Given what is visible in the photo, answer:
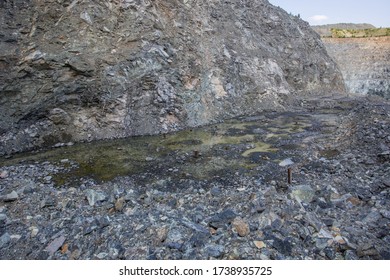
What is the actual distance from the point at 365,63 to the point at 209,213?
122 ft

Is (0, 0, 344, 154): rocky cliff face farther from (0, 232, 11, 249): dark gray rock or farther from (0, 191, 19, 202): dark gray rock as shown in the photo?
(0, 232, 11, 249): dark gray rock

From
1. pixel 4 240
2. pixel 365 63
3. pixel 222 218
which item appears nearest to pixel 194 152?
pixel 222 218

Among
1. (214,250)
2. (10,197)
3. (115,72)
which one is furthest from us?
(115,72)

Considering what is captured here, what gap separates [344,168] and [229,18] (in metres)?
15.7

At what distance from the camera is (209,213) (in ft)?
18.5

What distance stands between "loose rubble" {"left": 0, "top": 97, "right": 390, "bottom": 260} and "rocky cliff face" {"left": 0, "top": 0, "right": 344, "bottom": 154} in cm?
395

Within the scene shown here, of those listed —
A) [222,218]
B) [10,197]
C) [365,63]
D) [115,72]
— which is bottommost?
[222,218]

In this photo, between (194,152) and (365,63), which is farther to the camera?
(365,63)

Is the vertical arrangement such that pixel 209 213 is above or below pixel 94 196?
below

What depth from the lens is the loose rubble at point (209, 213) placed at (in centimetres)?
446

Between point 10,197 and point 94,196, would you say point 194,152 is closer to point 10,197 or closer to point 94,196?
point 94,196

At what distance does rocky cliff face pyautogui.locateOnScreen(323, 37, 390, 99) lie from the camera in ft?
104

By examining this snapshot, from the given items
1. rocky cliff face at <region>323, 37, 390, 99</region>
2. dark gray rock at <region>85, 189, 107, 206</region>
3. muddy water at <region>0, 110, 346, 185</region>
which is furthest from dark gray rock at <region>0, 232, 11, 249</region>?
rocky cliff face at <region>323, 37, 390, 99</region>

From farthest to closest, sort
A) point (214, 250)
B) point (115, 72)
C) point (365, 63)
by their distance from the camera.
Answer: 1. point (365, 63)
2. point (115, 72)
3. point (214, 250)
